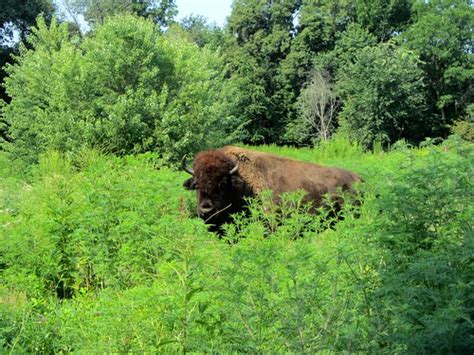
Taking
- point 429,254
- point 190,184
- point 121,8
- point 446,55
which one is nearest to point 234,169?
point 190,184

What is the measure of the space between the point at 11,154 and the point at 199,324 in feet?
47.2

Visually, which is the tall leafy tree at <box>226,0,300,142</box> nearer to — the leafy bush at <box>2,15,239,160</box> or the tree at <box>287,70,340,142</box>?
the tree at <box>287,70,340,142</box>

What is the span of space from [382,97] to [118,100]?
27.3 m

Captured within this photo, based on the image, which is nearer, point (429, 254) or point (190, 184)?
point (429, 254)

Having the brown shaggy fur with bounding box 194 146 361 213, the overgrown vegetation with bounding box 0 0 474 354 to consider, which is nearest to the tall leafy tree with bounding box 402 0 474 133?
the overgrown vegetation with bounding box 0 0 474 354

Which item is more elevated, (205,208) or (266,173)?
(266,173)

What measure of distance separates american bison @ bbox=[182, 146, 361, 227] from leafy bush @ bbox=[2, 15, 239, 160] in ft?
14.7

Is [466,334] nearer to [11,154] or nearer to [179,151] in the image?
[179,151]

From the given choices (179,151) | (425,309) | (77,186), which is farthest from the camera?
(179,151)

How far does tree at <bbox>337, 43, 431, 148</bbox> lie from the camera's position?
38.9 metres

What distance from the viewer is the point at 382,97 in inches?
1532

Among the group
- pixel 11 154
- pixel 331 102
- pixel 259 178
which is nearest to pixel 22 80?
pixel 11 154

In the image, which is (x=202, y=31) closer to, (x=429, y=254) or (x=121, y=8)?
(x=121, y=8)

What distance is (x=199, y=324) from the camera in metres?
3.81
